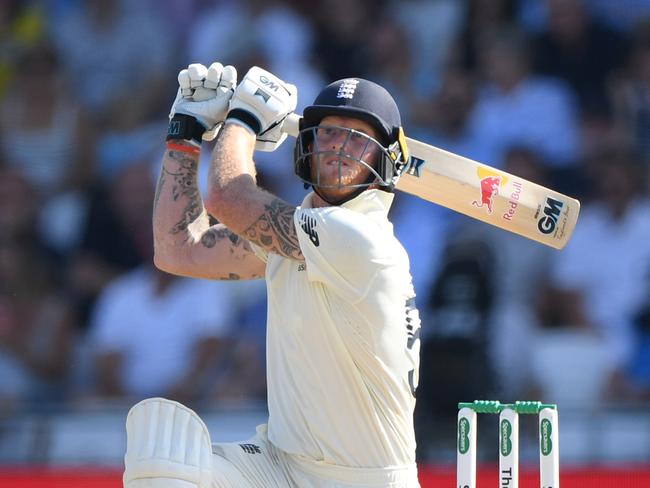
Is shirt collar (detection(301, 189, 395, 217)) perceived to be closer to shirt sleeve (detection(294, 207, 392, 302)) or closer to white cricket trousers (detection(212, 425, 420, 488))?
shirt sleeve (detection(294, 207, 392, 302))

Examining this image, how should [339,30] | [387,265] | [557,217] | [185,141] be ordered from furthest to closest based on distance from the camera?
[339,30] → [557,217] → [185,141] → [387,265]

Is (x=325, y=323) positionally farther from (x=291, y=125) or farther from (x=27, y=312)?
(x=27, y=312)

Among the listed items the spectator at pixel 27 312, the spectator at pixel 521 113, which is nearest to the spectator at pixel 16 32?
the spectator at pixel 27 312

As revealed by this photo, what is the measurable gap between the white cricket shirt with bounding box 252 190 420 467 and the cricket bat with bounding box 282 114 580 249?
1.82 feet

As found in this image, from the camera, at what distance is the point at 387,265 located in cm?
304

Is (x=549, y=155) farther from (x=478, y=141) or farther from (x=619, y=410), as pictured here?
(x=619, y=410)

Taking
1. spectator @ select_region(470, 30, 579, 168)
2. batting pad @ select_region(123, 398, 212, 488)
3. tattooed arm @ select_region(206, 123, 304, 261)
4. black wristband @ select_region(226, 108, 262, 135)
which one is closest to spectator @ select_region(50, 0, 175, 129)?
spectator @ select_region(470, 30, 579, 168)

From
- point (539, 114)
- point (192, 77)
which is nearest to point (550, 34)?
point (539, 114)

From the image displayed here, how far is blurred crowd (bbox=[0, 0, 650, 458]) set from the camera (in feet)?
20.1

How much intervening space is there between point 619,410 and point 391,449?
2.99 metres

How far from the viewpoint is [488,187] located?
3.60 meters

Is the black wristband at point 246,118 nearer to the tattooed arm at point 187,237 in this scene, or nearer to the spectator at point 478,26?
the tattooed arm at point 187,237

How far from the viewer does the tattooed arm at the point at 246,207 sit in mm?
3047

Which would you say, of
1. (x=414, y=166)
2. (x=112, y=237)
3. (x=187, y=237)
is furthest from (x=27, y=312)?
(x=414, y=166)
